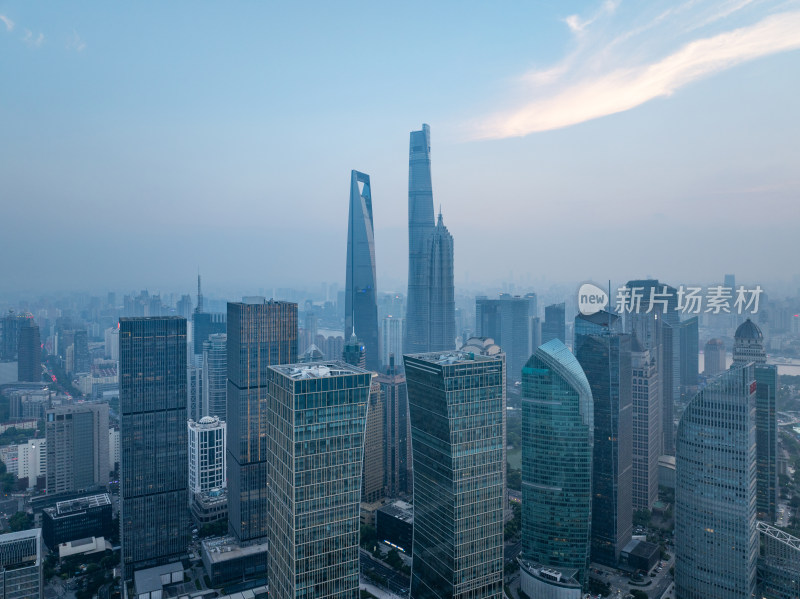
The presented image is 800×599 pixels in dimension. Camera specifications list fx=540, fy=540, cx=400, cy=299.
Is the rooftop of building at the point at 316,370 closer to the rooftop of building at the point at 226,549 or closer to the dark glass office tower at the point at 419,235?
the rooftop of building at the point at 226,549

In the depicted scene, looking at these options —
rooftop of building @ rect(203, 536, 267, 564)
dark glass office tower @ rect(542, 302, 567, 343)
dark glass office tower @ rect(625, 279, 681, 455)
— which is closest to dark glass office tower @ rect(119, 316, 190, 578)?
rooftop of building @ rect(203, 536, 267, 564)

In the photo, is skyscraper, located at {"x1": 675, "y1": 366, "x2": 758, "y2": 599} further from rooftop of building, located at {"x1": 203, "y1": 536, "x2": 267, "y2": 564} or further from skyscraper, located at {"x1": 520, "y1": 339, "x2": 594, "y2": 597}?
rooftop of building, located at {"x1": 203, "y1": 536, "x2": 267, "y2": 564}

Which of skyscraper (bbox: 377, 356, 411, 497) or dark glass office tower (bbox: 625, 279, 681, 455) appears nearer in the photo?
dark glass office tower (bbox: 625, 279, 681, 455)

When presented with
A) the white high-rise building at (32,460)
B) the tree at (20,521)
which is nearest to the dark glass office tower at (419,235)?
the white high-rise building at (32,460)

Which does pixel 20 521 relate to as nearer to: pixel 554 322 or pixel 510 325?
pixel 554 322

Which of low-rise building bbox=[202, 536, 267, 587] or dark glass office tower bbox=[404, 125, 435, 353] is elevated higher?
dark glass office tower bbox=[404, 125, 435, 353]

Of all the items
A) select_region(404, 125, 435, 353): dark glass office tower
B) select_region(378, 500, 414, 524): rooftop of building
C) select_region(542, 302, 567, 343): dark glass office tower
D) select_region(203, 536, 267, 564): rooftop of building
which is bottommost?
select_region(203, 536, 267, 564): rooftop of building
